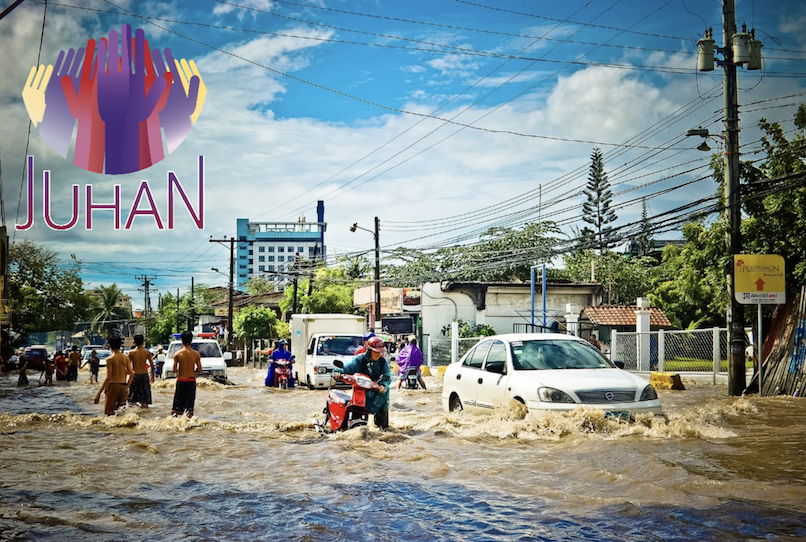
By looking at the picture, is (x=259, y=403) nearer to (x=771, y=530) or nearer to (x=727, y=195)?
(x=727, y=195)

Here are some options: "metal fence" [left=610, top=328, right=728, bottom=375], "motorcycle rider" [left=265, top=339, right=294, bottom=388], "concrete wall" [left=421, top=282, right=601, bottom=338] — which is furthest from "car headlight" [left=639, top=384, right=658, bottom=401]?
"concrete wall" [left=421, top=282, right=601, bottom=338]

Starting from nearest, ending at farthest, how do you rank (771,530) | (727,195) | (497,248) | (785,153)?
(771,530), (727,195), (785,153), (497,248)

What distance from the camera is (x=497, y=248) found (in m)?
65.4

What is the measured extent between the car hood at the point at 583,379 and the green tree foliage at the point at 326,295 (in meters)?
47.2

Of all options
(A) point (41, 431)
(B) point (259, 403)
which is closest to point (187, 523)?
(A) point (41, 431)

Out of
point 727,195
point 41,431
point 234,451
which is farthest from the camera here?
point 727,195

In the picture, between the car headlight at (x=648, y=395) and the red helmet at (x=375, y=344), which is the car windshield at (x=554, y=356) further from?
the red helmet at (x=375, y=344)

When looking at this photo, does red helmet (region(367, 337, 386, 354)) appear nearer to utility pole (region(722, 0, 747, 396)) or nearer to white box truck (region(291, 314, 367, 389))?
utility pole (region(722, 0, 747, 396))

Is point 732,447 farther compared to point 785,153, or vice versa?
point 785,153

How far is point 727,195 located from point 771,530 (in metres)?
13.8

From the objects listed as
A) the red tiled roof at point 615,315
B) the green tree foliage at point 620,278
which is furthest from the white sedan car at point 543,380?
the green tree foliage at point 620,278

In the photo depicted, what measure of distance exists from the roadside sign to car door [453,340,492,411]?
7.91m

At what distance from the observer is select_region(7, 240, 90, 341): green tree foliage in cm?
5781

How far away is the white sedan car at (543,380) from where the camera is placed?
1038 centimetres
